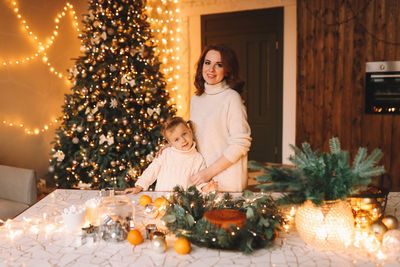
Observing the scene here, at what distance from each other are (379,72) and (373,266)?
3097mm

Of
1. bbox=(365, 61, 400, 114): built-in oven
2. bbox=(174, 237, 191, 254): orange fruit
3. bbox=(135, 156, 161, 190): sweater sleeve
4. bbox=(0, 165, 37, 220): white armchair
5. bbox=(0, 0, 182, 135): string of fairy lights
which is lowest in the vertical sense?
bbox=(0, 165, 37, 220): white armchair

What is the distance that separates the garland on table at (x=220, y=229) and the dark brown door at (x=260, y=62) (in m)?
4.28

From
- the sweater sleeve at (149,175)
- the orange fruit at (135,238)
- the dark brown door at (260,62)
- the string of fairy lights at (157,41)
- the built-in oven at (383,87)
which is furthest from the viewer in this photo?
the dark brown door at (260,62)

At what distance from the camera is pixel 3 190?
271cm

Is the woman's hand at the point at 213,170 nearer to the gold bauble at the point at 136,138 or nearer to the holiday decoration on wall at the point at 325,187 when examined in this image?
the holiday decoration on wall at the point at 325,187

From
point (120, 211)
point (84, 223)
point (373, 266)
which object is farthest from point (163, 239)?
point (373, 266)

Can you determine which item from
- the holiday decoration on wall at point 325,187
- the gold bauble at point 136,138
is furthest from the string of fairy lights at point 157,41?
the holiday decoration on wall at point 325,187

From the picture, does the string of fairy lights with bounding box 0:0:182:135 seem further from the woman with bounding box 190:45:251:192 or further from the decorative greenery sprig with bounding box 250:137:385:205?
the decorative greenery sprig with bounding box 250:137:385:205

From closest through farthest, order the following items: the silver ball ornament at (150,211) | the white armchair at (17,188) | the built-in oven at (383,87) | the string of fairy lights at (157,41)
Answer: the silver ball ornament at (150,211) < the white armchair at (17,188) < the built-in oven at (383,87) < the string of fairy lights at (157,41)

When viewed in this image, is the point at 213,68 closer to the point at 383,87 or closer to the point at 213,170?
the point at 213,170

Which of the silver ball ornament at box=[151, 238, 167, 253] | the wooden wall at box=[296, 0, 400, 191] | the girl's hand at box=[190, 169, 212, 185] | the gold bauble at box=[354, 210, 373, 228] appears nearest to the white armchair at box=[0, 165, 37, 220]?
the girl's hand at box=[190, 169, 212, 185]

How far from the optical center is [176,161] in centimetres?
188

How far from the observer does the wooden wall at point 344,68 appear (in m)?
3.49

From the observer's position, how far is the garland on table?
1.02m
